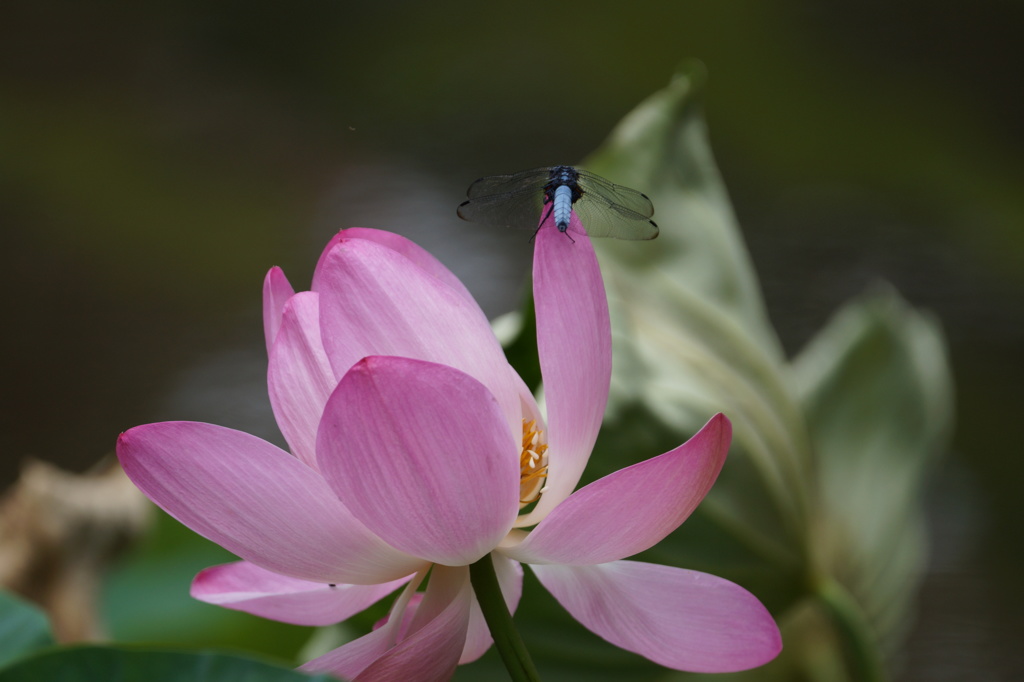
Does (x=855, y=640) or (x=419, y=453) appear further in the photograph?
(x=855, y=640)

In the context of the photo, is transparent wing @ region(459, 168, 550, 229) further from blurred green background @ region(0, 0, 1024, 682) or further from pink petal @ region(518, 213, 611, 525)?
blurred green background @ region(0, 0, 1024, 682)

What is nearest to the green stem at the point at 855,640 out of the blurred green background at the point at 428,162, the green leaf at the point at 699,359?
the green leaf at the point at 699,359

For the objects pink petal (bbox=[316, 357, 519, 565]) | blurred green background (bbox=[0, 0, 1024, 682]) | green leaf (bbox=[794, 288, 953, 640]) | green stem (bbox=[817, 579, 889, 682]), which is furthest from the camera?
blurred green background (bbox=[0, 0, 1024, 682])

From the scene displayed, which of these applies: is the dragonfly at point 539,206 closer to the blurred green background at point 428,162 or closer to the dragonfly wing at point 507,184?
the dragonfly wing at point 507,184

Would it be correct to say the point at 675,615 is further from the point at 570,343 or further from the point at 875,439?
the point at 875,439

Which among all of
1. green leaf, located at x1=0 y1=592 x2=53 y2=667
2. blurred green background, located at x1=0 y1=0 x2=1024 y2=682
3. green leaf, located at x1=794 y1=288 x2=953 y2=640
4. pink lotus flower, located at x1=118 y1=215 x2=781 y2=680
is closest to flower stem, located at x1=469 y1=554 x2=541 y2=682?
pink lotus flower, located at x1=118 y1=215 x2=781 y2=680

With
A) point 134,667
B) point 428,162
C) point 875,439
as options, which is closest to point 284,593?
point 134,667
